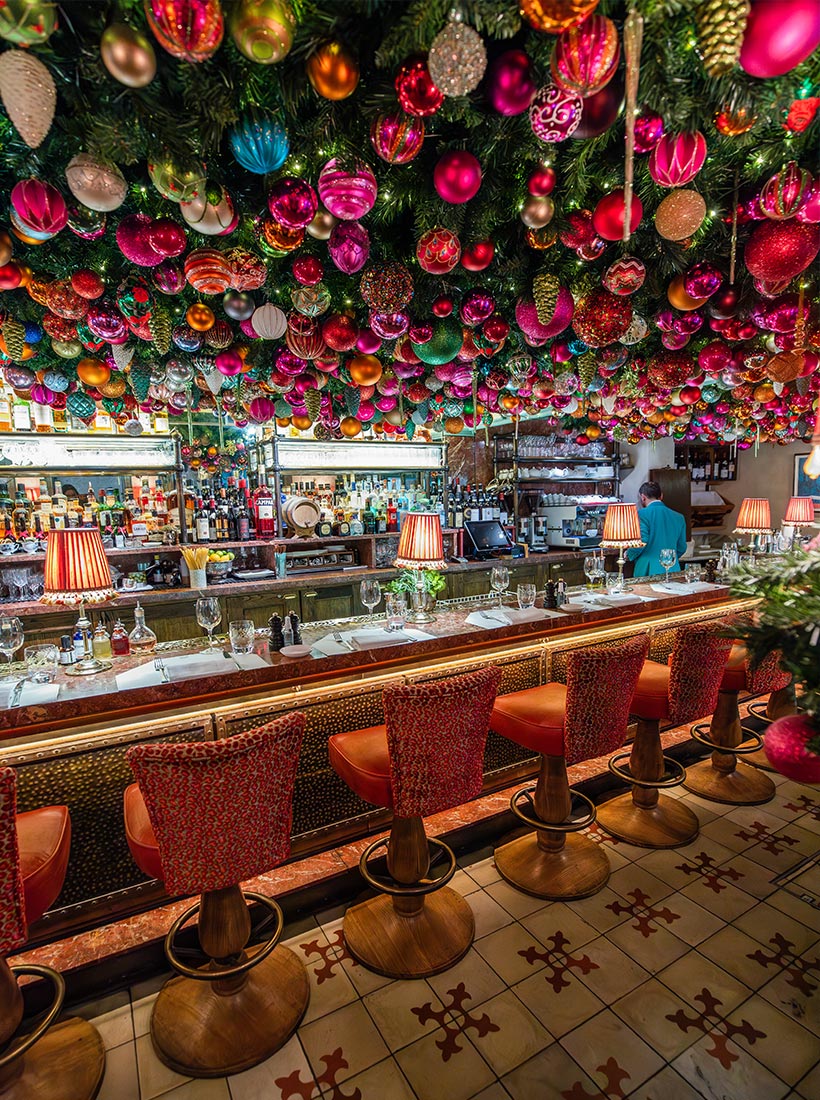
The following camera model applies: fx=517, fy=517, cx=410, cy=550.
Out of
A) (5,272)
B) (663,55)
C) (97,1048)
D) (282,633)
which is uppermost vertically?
(663,55)

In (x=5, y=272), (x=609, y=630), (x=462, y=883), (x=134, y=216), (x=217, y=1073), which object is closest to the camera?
(x=217, y=1073)

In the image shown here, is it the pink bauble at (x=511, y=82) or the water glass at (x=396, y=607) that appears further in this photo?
the water glass at (x=396, y=607)

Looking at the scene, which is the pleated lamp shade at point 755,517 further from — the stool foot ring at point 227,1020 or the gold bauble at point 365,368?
the stool foot ring at point 227,1020

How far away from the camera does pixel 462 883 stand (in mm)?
2459

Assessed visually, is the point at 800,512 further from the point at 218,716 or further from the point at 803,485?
the point at 218,716

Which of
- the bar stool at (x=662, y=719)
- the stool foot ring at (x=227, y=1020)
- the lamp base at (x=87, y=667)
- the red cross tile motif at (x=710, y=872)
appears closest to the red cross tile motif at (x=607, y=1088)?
the stool foot ring at (x=227, y=1020)

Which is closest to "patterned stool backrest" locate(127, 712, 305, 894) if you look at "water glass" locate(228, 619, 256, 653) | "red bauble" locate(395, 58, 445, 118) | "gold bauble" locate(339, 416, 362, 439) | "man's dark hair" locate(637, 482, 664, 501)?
"water glass" locate(228, 619, 256, 653)

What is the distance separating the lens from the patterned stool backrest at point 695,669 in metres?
2.44

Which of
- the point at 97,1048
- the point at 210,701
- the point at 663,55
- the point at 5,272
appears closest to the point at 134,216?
the point at 5,272

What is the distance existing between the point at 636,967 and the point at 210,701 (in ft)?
6.49

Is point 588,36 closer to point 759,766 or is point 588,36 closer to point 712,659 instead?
point 712,659

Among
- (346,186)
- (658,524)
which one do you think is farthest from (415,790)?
(658,524)

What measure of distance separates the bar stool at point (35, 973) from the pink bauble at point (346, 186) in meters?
1.85

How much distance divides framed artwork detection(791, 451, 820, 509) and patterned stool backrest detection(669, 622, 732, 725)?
28.9 ft
